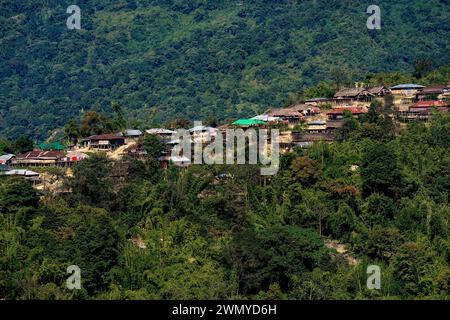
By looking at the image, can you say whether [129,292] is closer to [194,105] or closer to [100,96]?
[194,105]

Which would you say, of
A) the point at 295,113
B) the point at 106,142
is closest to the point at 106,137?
the point at 106,142

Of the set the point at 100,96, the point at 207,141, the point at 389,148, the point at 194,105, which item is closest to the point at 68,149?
the point at 207,141

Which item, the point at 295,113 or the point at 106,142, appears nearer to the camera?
the point at 106,142

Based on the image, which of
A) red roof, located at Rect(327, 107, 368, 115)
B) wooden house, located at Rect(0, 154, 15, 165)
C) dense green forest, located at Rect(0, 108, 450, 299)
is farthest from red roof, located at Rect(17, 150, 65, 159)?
red roof, located at Rect(327, 107, 368, 115)

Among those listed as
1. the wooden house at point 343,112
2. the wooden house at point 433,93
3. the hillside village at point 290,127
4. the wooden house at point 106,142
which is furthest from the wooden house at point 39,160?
the wooden house at point 433,93

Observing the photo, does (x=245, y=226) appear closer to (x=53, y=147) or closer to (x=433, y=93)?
(x=53, y=147)

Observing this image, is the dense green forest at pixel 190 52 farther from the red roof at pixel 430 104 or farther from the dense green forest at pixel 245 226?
the dense green forest at pixel 245 226
